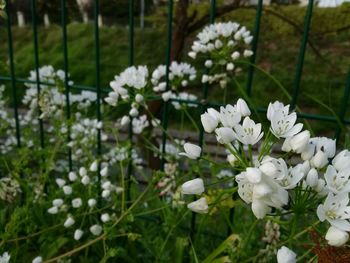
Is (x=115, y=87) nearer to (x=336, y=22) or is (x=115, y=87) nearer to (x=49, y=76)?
(x=49, y=76)

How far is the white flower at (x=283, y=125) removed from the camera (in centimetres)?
77

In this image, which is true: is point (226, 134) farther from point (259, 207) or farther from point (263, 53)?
point (263, 53)

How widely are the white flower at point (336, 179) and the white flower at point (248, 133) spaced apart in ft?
0.42

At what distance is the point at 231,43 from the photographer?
1549mm

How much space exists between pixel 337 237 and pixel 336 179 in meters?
0.10

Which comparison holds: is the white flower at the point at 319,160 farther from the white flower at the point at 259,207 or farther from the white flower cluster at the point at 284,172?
the white flower at the point at 259,207

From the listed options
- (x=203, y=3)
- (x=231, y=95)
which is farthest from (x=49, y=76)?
(x=231, y=95)

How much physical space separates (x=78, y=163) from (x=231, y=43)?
120 centimetres

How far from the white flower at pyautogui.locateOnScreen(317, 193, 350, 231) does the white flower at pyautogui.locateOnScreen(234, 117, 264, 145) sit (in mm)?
155

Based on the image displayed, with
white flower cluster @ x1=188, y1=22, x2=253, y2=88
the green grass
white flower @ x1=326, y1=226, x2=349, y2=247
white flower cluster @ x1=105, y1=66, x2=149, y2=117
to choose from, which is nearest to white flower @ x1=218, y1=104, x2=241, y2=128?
white flower @ x1=326, y1=226, x2=349, y2=247

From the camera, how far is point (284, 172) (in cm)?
67

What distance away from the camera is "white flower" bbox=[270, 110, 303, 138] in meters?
0.77

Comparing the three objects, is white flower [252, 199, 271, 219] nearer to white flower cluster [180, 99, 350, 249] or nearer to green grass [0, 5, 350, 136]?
white flower cluster [180, 99, 350, 249]

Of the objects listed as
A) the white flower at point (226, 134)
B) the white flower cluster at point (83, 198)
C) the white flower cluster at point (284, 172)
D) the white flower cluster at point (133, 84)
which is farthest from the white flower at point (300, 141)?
the white flower cluster at point (83, 198)
